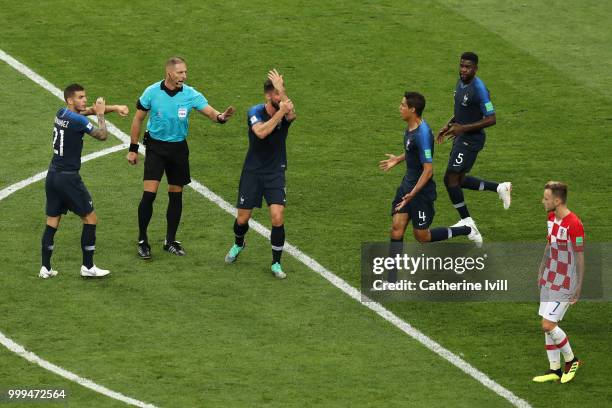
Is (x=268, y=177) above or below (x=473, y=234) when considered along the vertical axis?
above

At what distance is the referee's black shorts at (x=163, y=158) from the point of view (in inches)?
718

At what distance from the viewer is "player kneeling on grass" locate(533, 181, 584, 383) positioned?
15.1 meters

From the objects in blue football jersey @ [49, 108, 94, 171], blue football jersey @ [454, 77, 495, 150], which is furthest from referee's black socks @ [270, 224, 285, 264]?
blue football jersey @ [454, 77, 495, 150]

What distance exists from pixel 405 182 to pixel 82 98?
4074mm

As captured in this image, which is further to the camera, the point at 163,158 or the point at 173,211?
the point at 173,211

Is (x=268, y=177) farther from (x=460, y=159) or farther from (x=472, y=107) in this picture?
(x=472, y=107)

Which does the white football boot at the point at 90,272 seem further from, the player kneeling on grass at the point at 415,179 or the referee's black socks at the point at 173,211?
the player kneeling on grass at the point at 415,179

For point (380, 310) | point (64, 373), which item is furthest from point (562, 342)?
point (64, 373)

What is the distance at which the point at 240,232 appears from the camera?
1808 centimetres

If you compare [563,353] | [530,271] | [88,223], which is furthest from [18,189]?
[563,353]

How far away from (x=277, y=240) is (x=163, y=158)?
1892 mm

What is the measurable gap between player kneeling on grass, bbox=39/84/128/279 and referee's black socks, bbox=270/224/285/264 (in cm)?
216

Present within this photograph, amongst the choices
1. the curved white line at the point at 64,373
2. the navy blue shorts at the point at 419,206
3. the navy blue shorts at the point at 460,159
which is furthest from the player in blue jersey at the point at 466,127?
the curved white line at the point at 64,373

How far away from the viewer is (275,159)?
17875 mm
